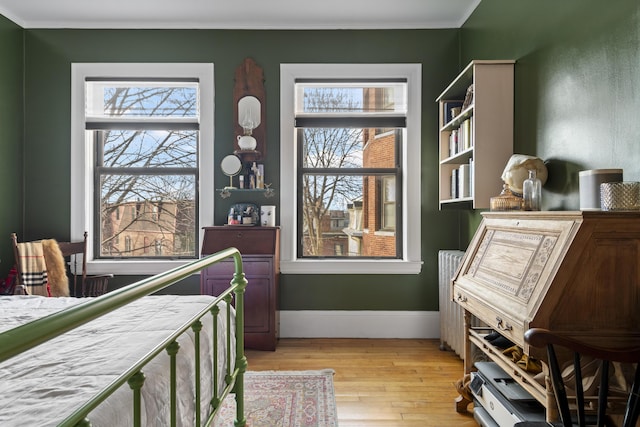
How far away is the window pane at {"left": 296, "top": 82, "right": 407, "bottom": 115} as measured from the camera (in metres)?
3.66

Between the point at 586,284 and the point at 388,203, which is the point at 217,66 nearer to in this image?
the point at 388,203

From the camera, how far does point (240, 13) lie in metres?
3.37

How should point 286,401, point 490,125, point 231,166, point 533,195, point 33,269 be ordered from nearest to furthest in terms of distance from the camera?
point 533,195, point 286,401, point 490,125, point 33,269, point 231,166

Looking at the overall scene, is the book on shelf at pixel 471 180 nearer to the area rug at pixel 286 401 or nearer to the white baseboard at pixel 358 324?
the white baseboard at pixel 358 324

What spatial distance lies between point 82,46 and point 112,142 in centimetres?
87

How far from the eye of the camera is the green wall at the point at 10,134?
131 inches

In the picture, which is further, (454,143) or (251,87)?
(251,87)

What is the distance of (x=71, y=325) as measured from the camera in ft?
2.12

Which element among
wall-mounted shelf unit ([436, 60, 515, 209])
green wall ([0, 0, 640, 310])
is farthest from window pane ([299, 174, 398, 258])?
wall-mounted shelf unit ([436, 60, 515, 209])

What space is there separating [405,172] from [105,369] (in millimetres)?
3010

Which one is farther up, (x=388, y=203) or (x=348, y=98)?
(x=348, y=98)

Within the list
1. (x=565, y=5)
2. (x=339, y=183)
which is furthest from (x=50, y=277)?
(x=565, y=5)

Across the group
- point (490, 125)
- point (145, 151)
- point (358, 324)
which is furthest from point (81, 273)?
point (490, 125)

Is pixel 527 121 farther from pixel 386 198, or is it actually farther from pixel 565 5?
pixel 386 198
